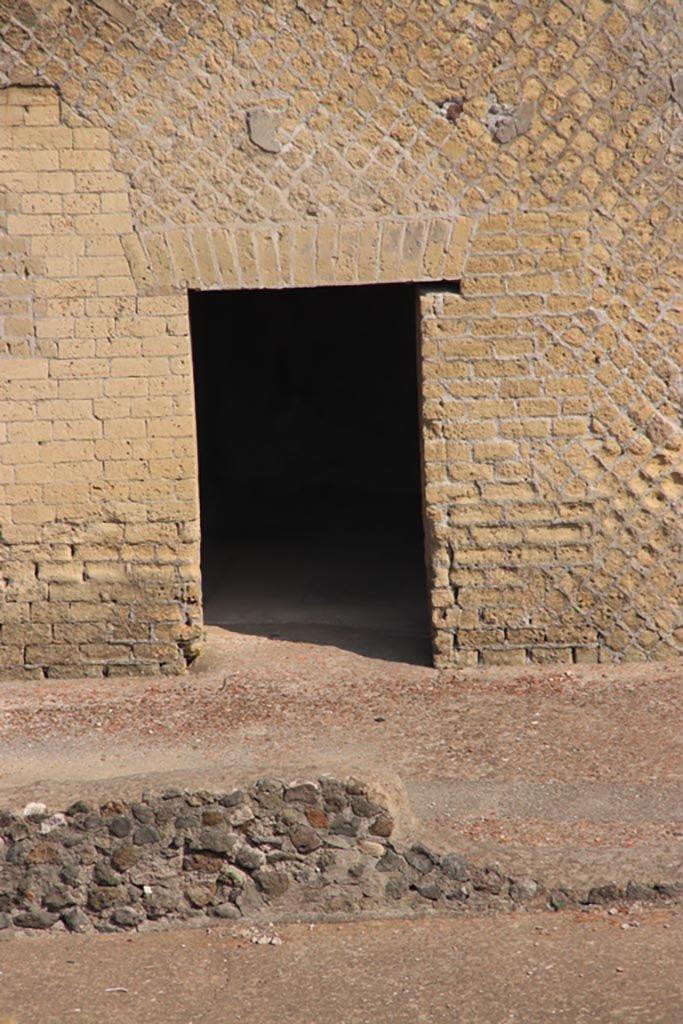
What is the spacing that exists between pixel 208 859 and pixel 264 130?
383cm

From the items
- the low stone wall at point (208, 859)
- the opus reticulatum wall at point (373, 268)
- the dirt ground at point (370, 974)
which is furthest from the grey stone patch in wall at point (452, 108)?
the dirt ground at point (370, 974)

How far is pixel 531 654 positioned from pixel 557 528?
0.71 m

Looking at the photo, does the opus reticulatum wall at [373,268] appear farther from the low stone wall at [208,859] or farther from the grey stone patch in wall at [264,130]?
the low stone wall at [208,859]

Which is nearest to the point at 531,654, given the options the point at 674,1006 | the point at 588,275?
the point at 588,275

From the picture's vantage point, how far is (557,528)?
702cm

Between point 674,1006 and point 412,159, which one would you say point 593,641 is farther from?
point 674,1006

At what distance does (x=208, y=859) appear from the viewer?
4754mm

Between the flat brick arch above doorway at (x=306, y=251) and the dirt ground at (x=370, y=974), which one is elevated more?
the flat brick arch above doorway at (x=306, y=251)

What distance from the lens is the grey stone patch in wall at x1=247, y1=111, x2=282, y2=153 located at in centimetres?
680

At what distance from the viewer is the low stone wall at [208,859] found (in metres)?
4.72

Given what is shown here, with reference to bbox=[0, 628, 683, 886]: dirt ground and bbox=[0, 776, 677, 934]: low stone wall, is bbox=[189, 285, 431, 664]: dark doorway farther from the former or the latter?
bbox=[0, 776, 677, 934]: low stone wall

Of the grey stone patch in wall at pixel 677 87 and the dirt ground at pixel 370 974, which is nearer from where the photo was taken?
the dirt ground at pixel 370 974

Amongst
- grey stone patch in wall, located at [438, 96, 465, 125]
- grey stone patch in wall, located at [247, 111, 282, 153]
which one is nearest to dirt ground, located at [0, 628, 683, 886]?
grey stone patch in wall, located at [247, 111, 282, 153]

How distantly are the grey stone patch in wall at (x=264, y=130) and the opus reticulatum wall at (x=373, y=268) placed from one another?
0.04 ft
